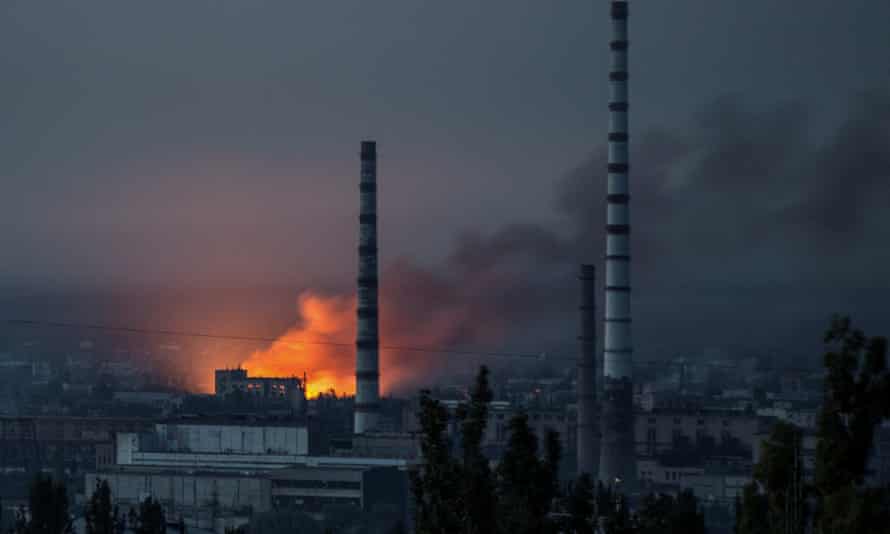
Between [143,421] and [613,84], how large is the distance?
14965mm

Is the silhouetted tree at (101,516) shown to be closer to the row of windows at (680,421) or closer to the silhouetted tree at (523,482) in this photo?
the silhouetted tree at (523,482)

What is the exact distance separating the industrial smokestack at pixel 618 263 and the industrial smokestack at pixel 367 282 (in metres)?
5.17

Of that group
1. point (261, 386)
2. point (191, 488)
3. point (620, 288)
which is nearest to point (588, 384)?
point (620, 288)

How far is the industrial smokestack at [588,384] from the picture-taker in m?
42.2

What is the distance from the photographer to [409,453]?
1694 inches

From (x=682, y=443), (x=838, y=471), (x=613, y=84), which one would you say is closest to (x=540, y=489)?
(x=838, y=471)

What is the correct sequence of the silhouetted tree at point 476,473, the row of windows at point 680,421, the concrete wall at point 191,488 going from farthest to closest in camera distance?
the row of windows at point 680,421, the concrete wall at point 191,488, the silhouetted tree at point 476,473

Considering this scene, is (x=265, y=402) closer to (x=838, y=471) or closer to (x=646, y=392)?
(x=646, y=392)

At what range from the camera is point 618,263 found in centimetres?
4300

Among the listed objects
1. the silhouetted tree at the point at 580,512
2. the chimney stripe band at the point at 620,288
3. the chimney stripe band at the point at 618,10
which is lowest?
the silhouetted tree at the point at 580,512

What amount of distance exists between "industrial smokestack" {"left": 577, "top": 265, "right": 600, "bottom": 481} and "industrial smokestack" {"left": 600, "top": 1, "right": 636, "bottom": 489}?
43 cm

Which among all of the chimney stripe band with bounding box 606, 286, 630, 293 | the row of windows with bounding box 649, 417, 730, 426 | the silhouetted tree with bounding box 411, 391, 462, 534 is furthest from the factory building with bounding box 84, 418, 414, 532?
the silhouetted tree with bounding box 411, 391, 462, 534

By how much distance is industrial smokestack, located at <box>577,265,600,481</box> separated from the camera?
42.2 metres

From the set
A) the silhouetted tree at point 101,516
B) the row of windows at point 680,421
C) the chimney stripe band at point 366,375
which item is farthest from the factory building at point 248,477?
the silhouetted tree at point 101,516
